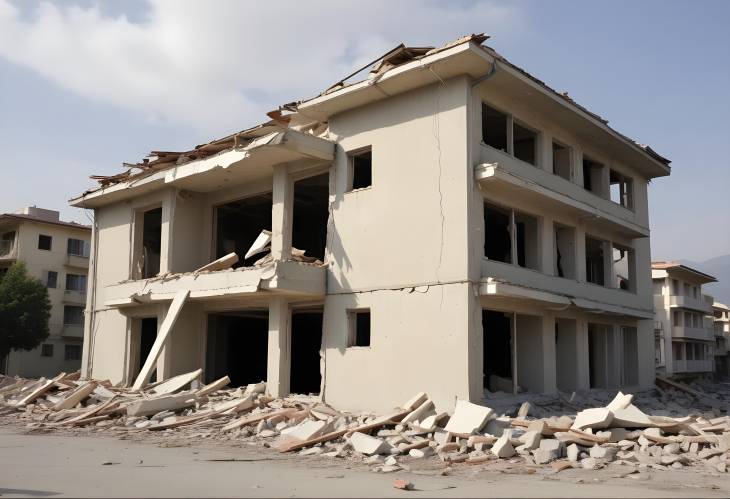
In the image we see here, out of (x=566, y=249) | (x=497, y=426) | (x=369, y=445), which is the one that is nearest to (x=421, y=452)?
(x=369, y=445)

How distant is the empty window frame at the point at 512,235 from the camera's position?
59.4 ft

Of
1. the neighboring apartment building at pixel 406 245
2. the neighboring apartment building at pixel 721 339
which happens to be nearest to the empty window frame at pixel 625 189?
the neighboring apartment building at pixel 406 245

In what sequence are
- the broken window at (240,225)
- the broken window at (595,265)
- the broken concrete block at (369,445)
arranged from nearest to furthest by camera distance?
1. the broken concrete block at (369,445)
2. the broken window at (240,225)
3. the broken window at (595,265)

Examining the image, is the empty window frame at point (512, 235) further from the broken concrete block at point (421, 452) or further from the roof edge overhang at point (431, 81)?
the broken concrete block at point (421, 452)

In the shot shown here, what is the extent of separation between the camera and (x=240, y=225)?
26.2 meters

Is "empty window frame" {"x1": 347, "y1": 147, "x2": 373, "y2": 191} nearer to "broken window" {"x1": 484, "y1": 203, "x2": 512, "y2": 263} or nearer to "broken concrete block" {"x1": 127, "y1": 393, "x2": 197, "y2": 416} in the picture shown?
"broken window" {"x1": 484, "y1": 203, "x2": 512, "y2": 263}

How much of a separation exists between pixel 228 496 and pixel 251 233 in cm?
1891

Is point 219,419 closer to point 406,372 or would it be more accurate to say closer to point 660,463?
point 406,372

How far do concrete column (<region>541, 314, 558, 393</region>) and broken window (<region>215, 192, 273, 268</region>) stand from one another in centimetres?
1013

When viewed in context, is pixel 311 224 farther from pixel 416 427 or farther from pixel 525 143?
pixel 416 427

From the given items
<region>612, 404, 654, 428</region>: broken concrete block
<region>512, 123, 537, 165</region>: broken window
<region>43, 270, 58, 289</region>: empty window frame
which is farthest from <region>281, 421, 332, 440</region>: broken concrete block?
<region>43, 270, 58, 289</region>: empty window frame

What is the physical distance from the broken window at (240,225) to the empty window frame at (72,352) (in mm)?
28985

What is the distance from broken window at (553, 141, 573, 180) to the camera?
69.2 feet

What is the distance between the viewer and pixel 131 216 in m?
25.0
